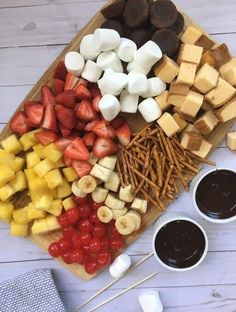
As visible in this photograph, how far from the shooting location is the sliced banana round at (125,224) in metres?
1.38

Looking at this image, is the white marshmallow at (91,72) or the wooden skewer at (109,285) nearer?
the white marshmallow at (91,72)

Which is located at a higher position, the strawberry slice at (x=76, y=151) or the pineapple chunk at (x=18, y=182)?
the strawberry slice at (x=76, y=151)

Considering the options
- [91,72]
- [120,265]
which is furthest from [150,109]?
[120,265]

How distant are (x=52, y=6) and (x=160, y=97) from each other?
1.17ft

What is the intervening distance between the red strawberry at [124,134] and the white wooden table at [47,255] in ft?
0.67

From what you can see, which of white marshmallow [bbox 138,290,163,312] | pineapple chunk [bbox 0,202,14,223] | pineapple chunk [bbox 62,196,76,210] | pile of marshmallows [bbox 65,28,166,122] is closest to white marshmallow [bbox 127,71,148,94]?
pile of marshmallows [bbox 65,28,166,122]

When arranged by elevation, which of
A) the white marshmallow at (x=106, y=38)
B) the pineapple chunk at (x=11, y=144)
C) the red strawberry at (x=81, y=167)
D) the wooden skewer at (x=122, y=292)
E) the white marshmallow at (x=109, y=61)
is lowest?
the wooden skewer at (x=122, y=292)

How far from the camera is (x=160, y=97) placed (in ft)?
4.43

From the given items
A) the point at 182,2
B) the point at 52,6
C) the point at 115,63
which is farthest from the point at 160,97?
the point at 52,6

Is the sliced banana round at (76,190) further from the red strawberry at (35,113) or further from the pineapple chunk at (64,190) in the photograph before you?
the red strawberry at (35,113)

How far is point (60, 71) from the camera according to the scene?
4.48 ft

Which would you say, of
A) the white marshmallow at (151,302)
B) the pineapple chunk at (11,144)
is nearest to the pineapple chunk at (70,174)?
the pineapple chunk at (11,144)

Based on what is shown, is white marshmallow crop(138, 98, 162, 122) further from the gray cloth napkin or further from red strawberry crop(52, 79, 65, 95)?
the gray cloth napkin

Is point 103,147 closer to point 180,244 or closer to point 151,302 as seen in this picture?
point 180,244
